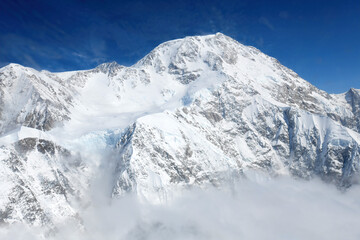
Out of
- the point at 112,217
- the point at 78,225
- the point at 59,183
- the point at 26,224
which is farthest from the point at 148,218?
the point at 26,224

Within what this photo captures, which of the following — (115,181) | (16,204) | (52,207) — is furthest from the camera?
(115,181)

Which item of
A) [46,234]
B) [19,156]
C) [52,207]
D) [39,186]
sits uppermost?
[19,156]

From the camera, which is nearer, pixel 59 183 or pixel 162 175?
pixel 59 183

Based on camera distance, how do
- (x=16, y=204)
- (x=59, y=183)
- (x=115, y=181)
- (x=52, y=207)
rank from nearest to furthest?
1. (x=16, y=204)
2. (x=52, y=207)
3. (x=59, y=183)
4. (x=115, y=181)

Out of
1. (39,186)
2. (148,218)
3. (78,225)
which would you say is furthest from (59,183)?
(148,218)

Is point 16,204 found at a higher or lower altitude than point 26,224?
higher

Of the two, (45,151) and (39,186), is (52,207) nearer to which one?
(39,186)

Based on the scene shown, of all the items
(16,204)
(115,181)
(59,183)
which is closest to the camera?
(16,204)

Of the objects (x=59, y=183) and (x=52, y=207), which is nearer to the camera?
(x=52, y=207)

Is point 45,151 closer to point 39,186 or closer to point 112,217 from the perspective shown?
point 39,186
